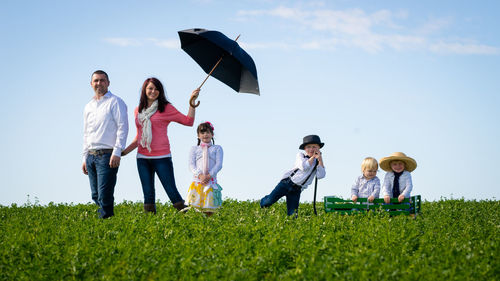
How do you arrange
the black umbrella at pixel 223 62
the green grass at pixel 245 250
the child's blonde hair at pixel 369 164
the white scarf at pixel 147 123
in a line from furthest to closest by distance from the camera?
the child's blonde hair at pixel 369 164
the black umbrella at pixel 223 62
the white scarf at pixel 147 123
the green grass at pixel 245 250

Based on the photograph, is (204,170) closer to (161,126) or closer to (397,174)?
(161,126)

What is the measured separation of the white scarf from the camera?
32.6 ft

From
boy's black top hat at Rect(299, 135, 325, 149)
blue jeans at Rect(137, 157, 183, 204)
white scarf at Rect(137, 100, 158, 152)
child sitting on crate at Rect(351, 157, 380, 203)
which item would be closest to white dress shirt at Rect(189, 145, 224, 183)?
blue jeans at Rect(137, 157, 183, 204)

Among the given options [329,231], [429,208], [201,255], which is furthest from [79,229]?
[429,208]

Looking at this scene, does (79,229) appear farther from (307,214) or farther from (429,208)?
(429,208)

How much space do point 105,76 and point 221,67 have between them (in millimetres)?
2397

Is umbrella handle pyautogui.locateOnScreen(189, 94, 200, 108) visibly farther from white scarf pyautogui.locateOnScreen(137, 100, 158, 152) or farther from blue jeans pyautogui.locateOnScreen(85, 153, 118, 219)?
blue jeans pyautogui.locateOnScreen(85, 153, 118, 219)

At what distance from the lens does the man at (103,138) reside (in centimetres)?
945

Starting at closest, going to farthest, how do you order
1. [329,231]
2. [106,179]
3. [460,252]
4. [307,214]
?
[460,252] → [329,231] → [106,179] → [307,214]

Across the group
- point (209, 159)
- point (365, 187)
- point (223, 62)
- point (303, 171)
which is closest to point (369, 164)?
point (365, 187)

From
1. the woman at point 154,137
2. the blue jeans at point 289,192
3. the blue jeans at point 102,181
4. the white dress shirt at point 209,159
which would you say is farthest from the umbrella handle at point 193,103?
the blue jeans at point 289,192

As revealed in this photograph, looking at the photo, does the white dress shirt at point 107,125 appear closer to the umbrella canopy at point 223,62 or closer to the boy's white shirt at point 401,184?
the umbrella canopy at point 223,62

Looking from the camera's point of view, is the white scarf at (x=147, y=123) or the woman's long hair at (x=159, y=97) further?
the woman's long hair at (x=159, y=97)

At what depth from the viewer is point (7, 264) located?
7105mm
